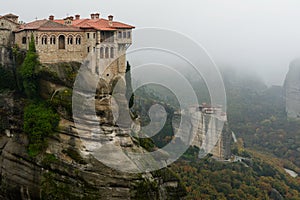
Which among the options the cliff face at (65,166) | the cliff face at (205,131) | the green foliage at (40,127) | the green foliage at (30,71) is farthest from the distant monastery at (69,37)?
the cliff face at (205,131)

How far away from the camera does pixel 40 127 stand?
39.2 m

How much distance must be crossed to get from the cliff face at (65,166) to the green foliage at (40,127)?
489mm

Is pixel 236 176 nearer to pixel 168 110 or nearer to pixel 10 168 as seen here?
pixel 168 110

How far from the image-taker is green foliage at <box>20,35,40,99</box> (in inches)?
1559

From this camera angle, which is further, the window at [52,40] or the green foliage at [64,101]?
the window at [52,40]

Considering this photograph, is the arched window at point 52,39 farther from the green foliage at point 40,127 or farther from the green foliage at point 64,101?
the green foliage at point 40,127

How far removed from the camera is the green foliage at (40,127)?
3909 cm

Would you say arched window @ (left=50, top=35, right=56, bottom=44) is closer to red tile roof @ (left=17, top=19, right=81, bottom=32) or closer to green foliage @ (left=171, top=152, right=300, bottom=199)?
red tile roof @ (left=17, top=19, right=81, bottom=32)

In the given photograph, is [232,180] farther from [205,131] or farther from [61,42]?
[61,42]

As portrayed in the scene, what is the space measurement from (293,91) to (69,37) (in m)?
123

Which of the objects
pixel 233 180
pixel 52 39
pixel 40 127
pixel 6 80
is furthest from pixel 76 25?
pixel 233 180

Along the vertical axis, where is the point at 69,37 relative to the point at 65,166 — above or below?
above

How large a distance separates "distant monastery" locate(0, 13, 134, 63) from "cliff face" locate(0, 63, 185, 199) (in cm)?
147

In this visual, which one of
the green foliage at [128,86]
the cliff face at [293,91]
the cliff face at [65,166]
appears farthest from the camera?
the cliff face at [293,91]
